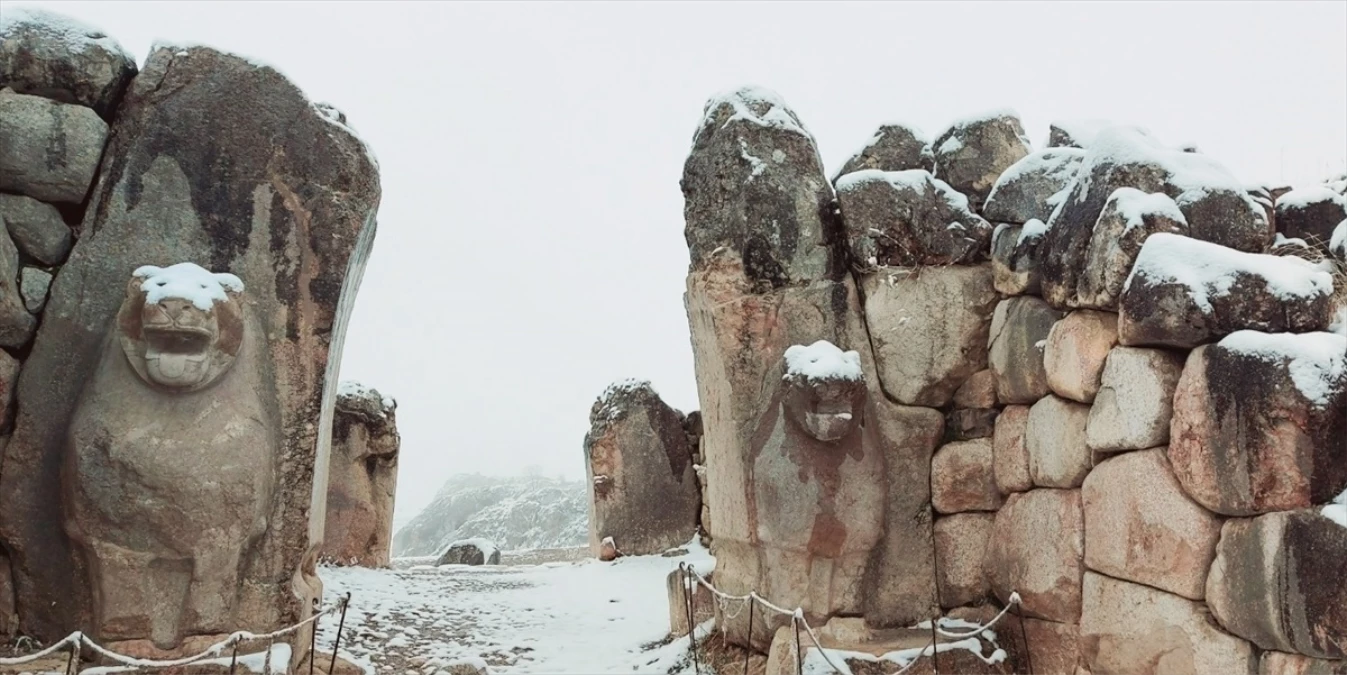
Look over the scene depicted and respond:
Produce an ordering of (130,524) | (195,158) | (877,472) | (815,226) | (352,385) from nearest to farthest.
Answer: (130,524) < (195,158) < (877,472) < (815,226) < (352,385)

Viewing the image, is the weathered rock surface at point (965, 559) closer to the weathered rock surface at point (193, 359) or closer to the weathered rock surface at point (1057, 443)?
the weathered rock surface at point (1057, 443)

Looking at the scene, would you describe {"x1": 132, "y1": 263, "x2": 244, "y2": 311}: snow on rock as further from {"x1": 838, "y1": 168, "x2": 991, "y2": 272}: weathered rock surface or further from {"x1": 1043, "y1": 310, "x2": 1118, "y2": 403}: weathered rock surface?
{"x1": 1043, "y1": 310, "x2": 1118, "y2": 403}: weathered rock surface

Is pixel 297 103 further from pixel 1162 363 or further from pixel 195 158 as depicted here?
pixel 1162 363

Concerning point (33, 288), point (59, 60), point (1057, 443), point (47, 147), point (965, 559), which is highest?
point (59, 60)

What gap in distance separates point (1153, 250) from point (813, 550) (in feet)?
7.34

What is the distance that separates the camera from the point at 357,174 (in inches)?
196

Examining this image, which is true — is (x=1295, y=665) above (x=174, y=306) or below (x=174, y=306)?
below

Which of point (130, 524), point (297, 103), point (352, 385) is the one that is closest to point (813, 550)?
point (130, 524)

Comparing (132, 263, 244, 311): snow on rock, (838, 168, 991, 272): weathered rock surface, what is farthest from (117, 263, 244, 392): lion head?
(838, 168, 991, 272): weathered rock surface

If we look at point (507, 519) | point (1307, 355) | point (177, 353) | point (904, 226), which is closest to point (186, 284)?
point (177, 353)

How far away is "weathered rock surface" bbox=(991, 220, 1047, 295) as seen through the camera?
5.01 metres

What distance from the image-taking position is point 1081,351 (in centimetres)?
438

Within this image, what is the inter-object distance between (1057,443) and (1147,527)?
73 centimetres

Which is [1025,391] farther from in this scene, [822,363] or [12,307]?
[12,307]
